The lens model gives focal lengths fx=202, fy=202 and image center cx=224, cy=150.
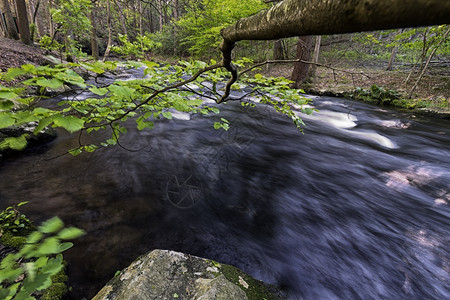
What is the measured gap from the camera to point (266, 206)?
3.71m

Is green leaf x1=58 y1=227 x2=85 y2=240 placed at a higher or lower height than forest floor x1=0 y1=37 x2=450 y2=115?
lower

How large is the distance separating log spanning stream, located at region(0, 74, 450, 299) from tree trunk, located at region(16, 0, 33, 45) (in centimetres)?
969

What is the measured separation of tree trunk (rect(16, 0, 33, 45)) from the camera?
31.1 feet

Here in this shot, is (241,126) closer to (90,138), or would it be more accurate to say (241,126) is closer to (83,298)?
(90,138)

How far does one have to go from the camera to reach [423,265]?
2.66 m

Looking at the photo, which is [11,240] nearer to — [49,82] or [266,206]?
[49,82]

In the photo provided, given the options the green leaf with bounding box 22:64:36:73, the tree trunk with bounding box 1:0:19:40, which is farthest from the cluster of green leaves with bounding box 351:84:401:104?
the tree trunk with bounding box 1:0:19:40

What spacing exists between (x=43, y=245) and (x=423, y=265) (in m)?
4.00

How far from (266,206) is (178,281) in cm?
227

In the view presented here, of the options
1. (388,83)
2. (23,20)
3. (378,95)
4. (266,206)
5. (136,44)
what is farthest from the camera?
(388,83)

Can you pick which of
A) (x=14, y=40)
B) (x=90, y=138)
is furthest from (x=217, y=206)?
(x=14, y=40)

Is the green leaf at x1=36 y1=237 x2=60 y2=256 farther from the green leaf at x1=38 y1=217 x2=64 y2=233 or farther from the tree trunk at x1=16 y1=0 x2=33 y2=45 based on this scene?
the tree trunk at x1=16 y1=0 x2=33 y2=45

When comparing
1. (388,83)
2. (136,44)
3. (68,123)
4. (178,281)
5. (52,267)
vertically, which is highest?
(136,44)

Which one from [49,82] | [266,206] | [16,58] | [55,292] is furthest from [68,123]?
[16,58]
